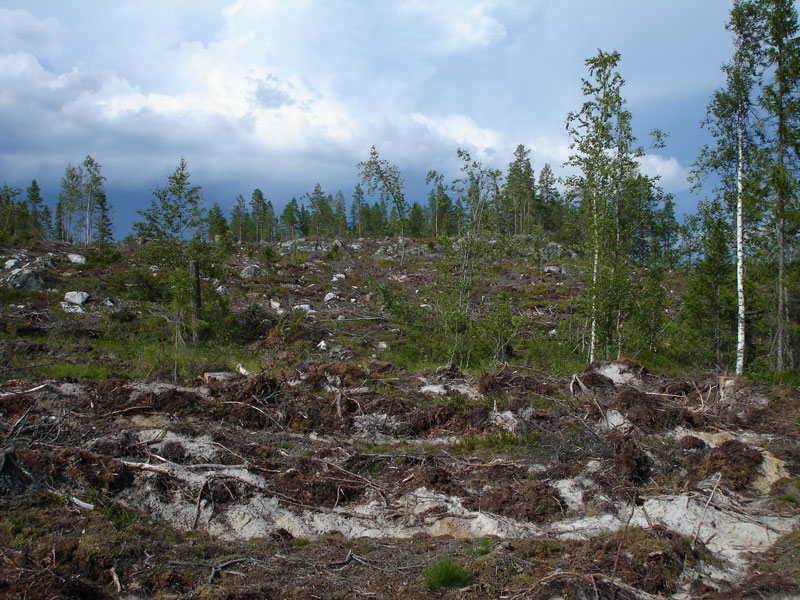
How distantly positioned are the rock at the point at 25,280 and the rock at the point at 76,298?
3.33m

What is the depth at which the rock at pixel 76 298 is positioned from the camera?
20.6 m

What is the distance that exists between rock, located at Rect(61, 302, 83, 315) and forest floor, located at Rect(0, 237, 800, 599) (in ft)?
26.1

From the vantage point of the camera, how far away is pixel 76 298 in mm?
20766

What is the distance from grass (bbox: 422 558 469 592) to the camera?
4.06 m

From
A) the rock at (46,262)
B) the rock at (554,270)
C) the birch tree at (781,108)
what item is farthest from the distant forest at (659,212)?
the rock at (554,270)

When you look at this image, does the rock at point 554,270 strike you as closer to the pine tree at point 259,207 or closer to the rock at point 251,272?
the rock at point 251,272

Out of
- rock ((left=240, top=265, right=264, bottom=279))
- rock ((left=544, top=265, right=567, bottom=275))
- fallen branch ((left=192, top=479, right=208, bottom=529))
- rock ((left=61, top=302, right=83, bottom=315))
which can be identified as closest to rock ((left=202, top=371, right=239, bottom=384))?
fallen branch ((left=192, top=479, right=208, bottom=529))

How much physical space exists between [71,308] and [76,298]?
1153mm

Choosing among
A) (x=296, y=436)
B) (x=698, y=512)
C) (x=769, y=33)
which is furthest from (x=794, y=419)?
(x=769, y=33)

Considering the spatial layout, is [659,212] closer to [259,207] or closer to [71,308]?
[71,308]

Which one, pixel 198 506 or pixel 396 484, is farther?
pixel 396 484

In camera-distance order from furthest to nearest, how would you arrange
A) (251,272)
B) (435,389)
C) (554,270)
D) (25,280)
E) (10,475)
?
1. (554,270)
2. (251,272)
3. (25,280)
4. (435,389)
5. (10,475)

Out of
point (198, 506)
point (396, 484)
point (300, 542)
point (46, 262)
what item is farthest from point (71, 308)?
point (300, 542)

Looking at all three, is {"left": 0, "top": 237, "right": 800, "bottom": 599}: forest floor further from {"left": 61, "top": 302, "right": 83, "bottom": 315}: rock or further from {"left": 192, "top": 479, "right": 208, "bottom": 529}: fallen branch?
{"left": 61, "top": 302, "right": 83, "bottom": 315}: rock
